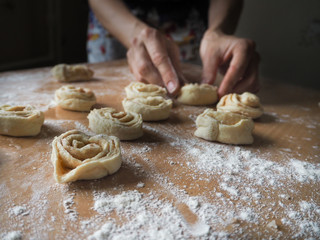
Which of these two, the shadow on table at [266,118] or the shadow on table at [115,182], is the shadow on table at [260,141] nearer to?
the shadow on table at [266,118]

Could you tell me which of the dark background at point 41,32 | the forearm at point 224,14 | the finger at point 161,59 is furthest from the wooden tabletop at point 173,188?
the dark background at point 41,32

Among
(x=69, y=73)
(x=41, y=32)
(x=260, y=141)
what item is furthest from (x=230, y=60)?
(x=41, y=32)

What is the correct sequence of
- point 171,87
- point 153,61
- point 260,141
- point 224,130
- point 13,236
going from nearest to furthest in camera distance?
point 13,236 < point 224,130 < point 260,141 < point 171,87 < point 153,61

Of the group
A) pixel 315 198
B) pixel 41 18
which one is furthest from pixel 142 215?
pixel 41 18

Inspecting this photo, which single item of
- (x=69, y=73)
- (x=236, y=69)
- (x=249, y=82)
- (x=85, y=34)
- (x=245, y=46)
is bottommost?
(x=85, y=34)

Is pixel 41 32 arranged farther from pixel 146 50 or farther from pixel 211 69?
pixel 211 69

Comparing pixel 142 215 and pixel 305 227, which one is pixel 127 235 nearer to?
pixel 142 215
